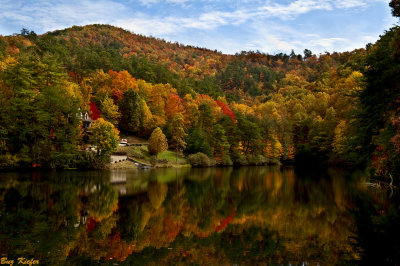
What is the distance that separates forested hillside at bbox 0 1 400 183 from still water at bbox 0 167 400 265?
647 centimetres

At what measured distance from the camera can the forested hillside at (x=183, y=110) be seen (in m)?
28.5

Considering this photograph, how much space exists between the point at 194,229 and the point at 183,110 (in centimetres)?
6445

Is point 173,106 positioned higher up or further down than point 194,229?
higher up

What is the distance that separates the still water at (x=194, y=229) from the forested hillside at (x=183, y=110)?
6472mm

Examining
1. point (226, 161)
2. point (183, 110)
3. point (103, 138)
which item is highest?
point (183, 110)

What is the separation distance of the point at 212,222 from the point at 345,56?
158488 millimetres

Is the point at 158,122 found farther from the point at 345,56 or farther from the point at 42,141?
the point at 345,56

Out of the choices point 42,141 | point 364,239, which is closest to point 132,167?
point 42,141

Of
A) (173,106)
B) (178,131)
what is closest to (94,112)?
(178,131)

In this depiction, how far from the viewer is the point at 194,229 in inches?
546

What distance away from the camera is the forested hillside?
1123 inches

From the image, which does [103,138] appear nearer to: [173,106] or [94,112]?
[94,112]

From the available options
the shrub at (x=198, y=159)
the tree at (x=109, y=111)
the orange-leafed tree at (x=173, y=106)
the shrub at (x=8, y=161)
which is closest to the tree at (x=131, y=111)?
the tree at (x=109, y=111)

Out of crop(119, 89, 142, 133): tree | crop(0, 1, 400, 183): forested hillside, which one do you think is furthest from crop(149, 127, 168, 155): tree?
crop(119, 89, 142, 133): tree
